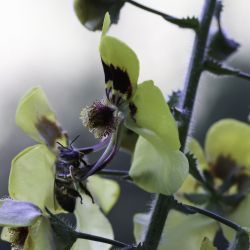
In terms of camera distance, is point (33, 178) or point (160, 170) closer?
point (160, 170)

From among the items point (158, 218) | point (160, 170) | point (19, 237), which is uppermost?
point (160, 170)

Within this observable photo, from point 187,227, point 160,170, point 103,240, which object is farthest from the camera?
point 187,227

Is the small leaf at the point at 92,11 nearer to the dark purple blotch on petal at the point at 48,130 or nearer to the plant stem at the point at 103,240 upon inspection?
the dark purple blotch on petal at the point at 48,130

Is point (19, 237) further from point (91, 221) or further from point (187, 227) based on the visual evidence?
point (187, 227)

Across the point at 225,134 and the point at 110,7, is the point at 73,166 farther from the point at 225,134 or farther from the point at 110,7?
the point at 225,134

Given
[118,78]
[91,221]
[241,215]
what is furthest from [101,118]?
[241,215]

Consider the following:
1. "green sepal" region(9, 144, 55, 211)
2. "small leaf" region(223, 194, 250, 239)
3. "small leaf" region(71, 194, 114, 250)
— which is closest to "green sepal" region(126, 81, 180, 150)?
"green sepal" region(9, 144, 55, 211)
